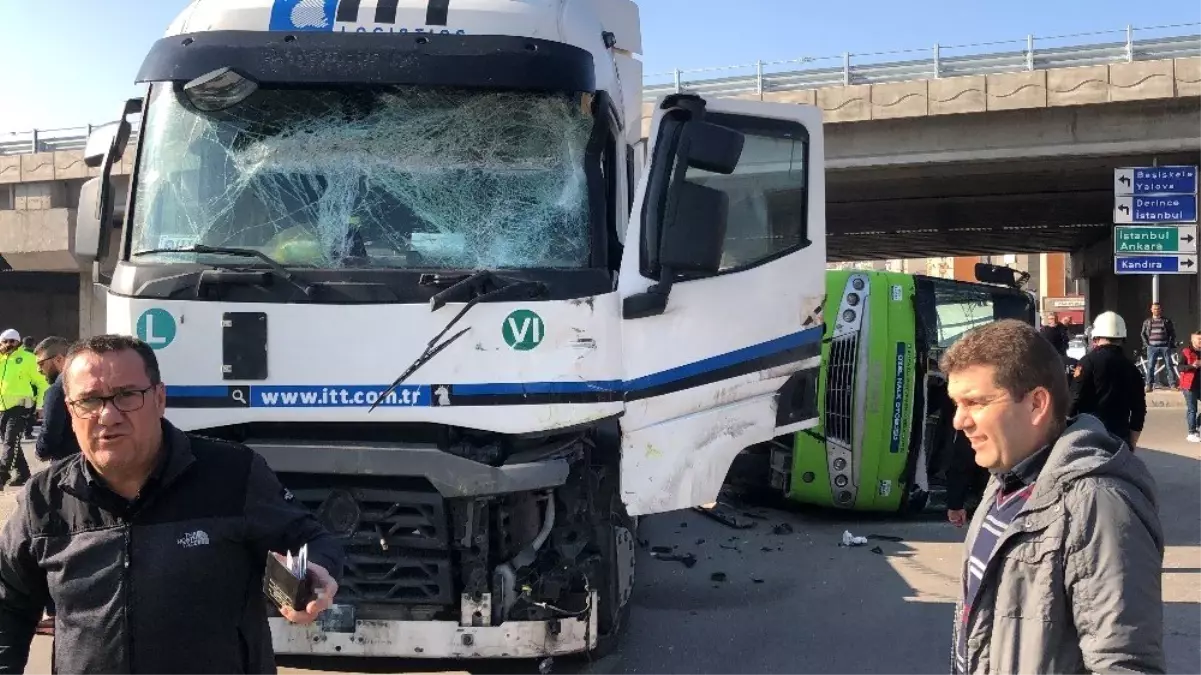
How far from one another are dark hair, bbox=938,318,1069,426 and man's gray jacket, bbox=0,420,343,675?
1558mm

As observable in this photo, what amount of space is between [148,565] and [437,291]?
1796mm

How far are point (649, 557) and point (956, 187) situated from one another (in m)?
18.6

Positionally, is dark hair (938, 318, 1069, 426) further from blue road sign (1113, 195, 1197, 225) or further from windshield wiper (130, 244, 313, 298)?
blue road sign (1113, 195, 1197, 225)

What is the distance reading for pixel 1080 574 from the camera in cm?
202

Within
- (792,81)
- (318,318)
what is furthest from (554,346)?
(792,81)

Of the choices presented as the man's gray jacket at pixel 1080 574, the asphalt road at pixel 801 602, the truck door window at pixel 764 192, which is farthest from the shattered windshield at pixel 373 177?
the man's gray jacket at pixel 1080 574

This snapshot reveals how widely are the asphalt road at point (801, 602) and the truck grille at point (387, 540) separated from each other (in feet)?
2.66

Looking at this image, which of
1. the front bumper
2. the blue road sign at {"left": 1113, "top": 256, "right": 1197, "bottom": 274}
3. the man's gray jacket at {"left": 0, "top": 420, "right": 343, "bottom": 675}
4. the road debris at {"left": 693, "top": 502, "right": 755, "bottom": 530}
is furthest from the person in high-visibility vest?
the blue road sign at {"left": 1113, "top": 256, "right": 1197, "bottom": 274}

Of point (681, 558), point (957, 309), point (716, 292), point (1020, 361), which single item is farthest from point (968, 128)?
point (1020, 361)

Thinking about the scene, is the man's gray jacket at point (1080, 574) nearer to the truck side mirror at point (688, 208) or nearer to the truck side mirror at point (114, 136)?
the truck side mirror at point (688, 208)

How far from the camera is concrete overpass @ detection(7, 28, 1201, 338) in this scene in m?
18.2

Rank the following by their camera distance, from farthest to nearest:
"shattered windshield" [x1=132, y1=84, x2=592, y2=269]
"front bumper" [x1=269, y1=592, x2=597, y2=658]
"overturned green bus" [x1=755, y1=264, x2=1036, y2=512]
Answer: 1. "overturned green bus" [x1=755, y1=264, x2=1036, y2=512]
2. "shattered windshield" [x1=132, y1=84, x2=592, y2=269]
3. "front bumper" [x1=269, y1=592, x2=597, y2=658]

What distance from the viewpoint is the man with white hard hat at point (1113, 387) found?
7047 mm

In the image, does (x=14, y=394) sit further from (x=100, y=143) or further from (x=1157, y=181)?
(x=1157, y=181)
